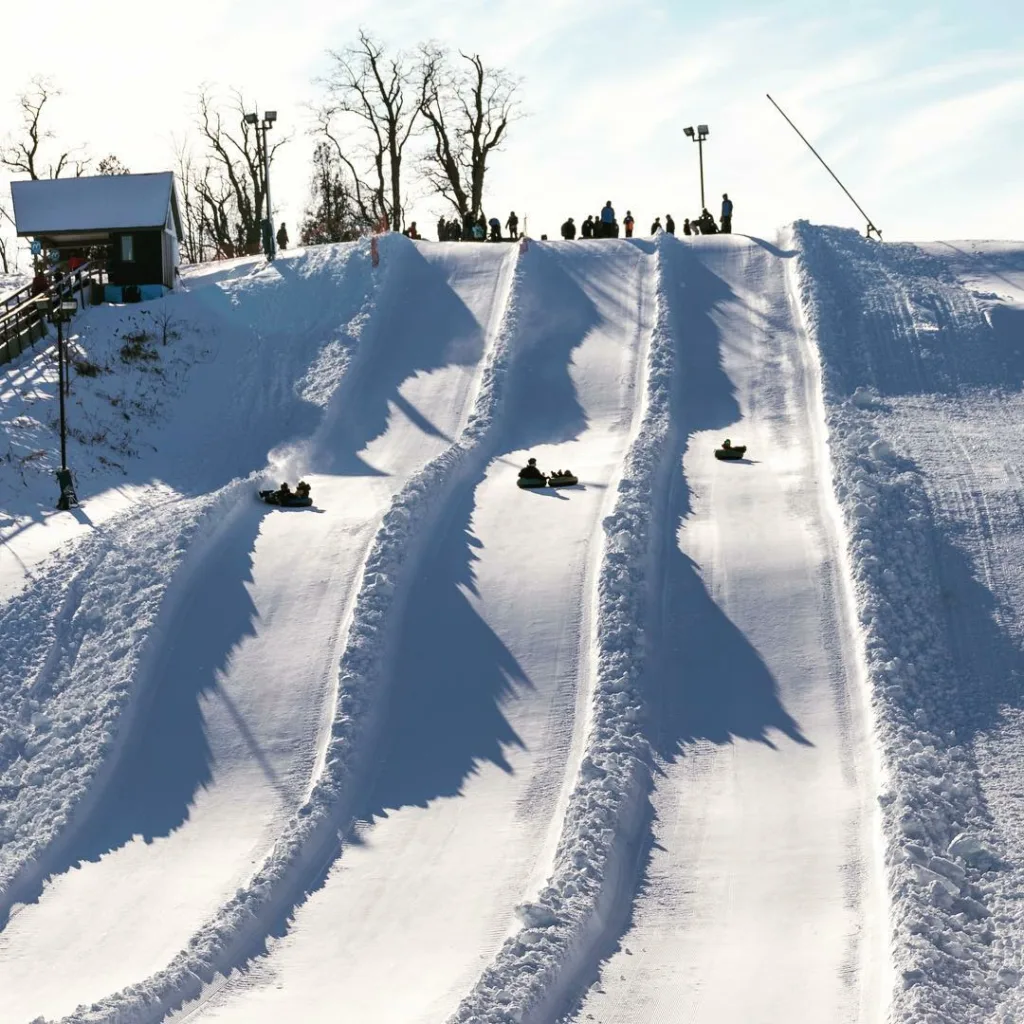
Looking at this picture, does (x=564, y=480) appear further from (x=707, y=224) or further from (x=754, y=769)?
(x=707, y=224)

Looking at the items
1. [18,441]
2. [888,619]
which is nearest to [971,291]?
[888,619]

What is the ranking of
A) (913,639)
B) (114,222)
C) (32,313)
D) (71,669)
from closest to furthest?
(913,639) → (71,669) → (32,313) → (114,222)

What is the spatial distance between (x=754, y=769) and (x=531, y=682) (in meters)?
3.18

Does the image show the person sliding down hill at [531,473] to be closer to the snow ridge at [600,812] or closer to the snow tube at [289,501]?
the snow ridge at [600,812]

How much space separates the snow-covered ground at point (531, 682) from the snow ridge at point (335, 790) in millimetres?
53

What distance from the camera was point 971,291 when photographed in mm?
30953

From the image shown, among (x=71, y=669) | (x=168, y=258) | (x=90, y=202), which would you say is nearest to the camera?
(x=71, y=669)

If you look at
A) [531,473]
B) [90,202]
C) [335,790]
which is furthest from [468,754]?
[90,202]

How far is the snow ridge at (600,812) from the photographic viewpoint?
13281 millimetres

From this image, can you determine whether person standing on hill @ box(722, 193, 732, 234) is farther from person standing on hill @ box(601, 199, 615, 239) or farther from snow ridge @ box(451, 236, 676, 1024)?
snow ridge @ box(451, 236, 676, 1024)

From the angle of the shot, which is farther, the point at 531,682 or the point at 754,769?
the point at 531,682

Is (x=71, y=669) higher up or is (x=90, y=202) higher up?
(x=90, y=202)

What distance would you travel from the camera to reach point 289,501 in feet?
78.3

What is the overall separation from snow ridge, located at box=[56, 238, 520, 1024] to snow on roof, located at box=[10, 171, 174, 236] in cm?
1464
